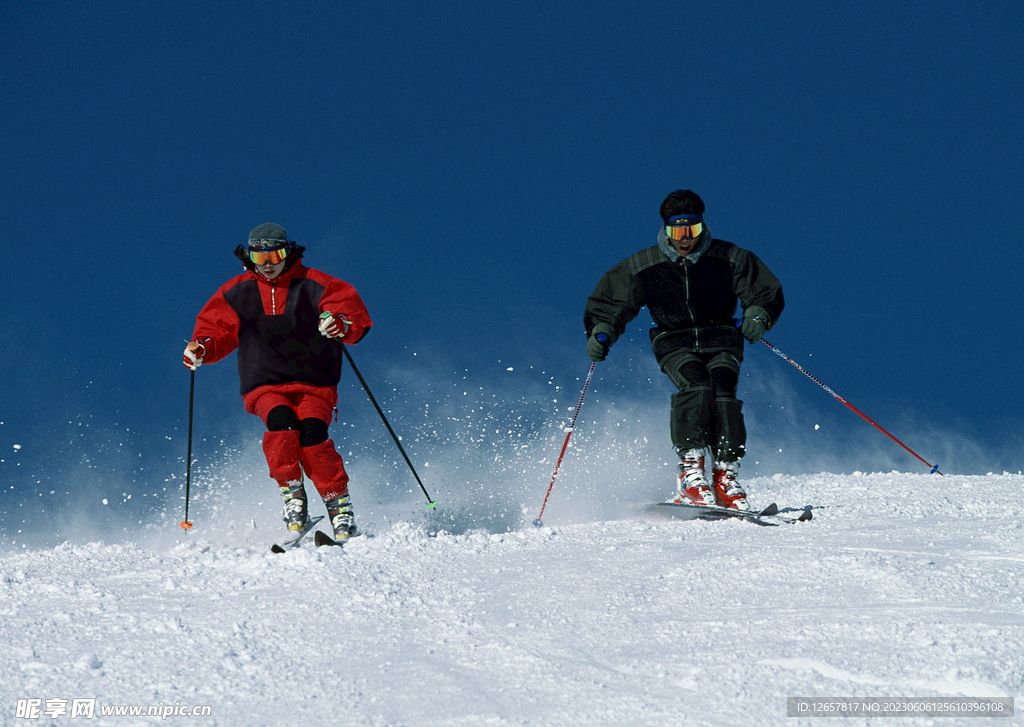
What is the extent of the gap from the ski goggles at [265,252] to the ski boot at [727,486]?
3365 millimetres

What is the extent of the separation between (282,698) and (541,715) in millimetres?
756

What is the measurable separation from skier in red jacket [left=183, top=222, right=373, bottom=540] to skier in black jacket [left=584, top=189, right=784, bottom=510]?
2.03 meters

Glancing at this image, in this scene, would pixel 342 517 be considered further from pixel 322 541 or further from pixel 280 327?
pixel 280 327

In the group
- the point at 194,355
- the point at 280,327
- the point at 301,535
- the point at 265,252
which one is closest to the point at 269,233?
the point at 265,252

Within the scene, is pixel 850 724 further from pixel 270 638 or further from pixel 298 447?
pixel 298 447

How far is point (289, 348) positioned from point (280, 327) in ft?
0.50

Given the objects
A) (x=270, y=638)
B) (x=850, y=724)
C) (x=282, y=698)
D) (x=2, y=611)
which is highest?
(x=2, y=611)

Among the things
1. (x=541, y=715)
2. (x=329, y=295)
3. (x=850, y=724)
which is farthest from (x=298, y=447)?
(x=850, y=724)

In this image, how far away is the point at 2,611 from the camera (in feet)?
10.9

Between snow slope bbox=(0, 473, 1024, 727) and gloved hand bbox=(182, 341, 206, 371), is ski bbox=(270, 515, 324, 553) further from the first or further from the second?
gloved hand bbox=(182, 341, 206, 371)

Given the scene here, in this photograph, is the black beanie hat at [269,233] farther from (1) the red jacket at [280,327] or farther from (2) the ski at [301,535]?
(2) the ski at [301,535]

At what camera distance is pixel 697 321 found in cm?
613

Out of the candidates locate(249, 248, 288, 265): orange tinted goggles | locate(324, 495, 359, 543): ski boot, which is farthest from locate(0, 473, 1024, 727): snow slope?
locate(249, 248, 288, 265): orange tinted goggles

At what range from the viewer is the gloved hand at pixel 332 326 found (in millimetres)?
5207
